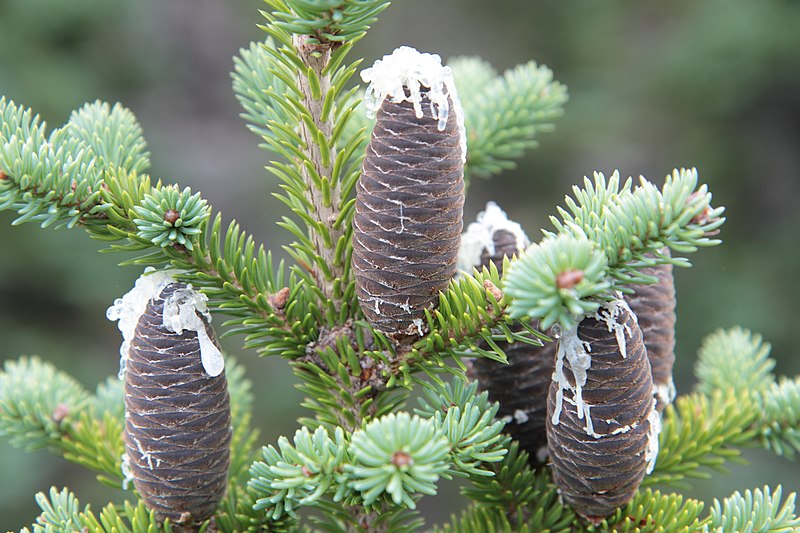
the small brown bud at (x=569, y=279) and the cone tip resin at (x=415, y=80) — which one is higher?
the cone tip resin at (x=415, y=80)

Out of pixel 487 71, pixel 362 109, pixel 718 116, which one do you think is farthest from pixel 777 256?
pixel 362 109

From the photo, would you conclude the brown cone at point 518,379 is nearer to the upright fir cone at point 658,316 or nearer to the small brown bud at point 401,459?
the upright fir cone at point 658,316

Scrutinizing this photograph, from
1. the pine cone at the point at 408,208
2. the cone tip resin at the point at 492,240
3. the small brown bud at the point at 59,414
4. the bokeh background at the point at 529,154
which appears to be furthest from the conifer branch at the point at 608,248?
the bokeh background at the point at 529,154

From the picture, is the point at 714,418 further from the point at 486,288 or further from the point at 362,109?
the point at 362,109

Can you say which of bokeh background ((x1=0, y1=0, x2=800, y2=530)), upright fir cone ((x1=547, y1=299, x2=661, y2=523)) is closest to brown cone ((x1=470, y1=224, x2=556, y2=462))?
upright fir cone ((x1=547, y1=299, x2=661, y2=523))

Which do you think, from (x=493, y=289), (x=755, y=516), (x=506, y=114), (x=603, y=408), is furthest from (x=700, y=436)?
(x=506, y=114)
